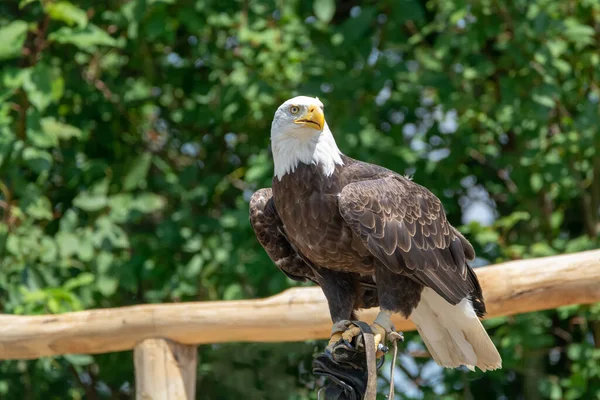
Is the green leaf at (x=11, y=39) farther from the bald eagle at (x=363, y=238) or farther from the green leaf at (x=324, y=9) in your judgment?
the bald eagle at (x=363, y=238)

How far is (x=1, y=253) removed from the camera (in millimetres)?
4730

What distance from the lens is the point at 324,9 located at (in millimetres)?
4652

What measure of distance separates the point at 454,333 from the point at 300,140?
88 centimetres

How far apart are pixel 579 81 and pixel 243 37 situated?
1774 millimetres

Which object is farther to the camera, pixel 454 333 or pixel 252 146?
pixel 252 146

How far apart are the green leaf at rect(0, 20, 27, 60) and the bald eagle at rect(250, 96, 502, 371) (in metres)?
1.75

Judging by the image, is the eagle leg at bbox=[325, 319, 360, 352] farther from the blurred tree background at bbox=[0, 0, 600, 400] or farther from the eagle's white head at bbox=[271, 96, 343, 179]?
the blurred tree background at bbox=[0, 0, 600, 400]

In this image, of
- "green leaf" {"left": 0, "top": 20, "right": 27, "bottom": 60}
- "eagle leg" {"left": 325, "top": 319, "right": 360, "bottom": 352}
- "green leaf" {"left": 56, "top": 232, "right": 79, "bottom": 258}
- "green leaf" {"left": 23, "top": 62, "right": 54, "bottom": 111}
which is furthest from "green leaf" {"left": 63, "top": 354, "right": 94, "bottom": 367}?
"eagle leg" {"left": 325, "top": 319, "right": 360, "bottom": 352}

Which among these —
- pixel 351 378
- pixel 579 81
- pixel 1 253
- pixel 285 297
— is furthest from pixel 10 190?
pixel 579 81

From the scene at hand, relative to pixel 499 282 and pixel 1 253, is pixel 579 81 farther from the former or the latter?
pixel 1 253

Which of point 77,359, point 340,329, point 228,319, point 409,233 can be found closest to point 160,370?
point 228,319

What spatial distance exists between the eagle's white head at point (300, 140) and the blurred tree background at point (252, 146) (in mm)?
1557

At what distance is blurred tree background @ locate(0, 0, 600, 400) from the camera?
4.65 m

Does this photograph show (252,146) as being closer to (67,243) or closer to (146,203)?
(146,203)
